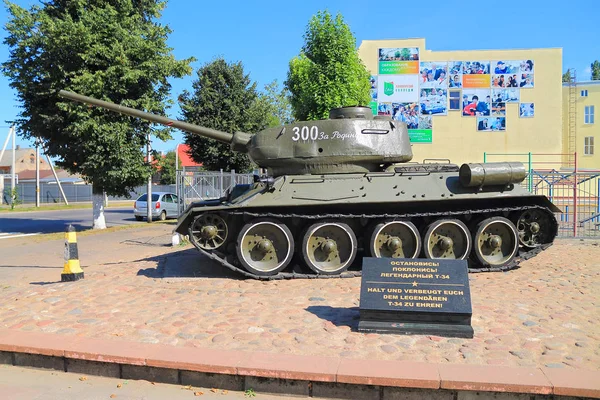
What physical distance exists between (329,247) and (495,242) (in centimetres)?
322

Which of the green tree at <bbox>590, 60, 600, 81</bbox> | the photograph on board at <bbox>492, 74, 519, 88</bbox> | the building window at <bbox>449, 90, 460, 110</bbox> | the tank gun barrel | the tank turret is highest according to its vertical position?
the green tree at <bbox>590, 60, 600, 81</bbox>

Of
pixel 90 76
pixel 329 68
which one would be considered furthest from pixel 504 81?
pixel 90 76

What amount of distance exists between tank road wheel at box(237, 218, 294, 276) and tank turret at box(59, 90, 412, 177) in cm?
144

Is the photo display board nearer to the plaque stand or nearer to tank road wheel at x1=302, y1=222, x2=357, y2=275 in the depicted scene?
tank road wheel at x1=302, y1=222, x2=357, y2=275

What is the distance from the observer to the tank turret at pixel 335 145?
390 inches

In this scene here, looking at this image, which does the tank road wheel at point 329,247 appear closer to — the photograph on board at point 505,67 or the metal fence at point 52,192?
the photograph on board at point 505,67

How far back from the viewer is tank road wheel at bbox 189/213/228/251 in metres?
9.27

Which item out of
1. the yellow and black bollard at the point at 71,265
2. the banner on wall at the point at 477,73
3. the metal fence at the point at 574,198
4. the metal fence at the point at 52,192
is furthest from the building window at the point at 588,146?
the yellow and black bollard at the point at 71,265

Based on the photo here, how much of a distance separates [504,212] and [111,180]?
1391cm

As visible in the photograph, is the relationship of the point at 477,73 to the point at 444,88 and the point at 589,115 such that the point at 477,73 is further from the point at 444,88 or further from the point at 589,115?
the point at 589,115

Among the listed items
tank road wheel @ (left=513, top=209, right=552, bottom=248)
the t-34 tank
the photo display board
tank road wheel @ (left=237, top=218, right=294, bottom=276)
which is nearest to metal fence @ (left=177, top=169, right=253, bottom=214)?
the t-34 tank

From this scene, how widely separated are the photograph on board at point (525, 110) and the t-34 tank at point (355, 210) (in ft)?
89.8

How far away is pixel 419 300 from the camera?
5.76 metres

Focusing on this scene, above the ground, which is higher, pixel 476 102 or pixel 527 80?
pixel 527 80
